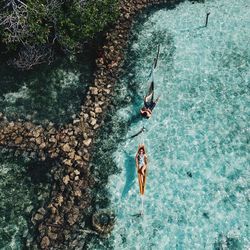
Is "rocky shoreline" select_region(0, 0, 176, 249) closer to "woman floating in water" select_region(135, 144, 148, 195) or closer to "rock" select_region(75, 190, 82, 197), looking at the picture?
"rock" select_region(75, 190, 82, 197)

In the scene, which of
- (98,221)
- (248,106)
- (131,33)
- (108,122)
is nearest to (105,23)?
(131,33)

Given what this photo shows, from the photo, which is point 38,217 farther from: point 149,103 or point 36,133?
point 149,103

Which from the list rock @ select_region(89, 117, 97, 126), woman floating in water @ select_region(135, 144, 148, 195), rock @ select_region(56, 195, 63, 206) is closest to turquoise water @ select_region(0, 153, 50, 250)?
rock @ select_region(56, 195, 63, 206)

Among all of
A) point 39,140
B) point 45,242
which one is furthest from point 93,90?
point 45,242

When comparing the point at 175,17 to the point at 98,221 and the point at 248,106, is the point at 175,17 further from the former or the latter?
the point at 98,221

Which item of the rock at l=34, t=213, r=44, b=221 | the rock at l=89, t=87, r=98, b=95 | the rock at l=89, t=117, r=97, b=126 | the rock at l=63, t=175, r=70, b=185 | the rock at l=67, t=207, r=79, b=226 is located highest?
the rock at l=89, t=87, r=98, b=95

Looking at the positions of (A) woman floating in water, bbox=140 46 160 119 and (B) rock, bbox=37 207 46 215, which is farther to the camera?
(A) woman floating in water, bbox=140 46 160 119
